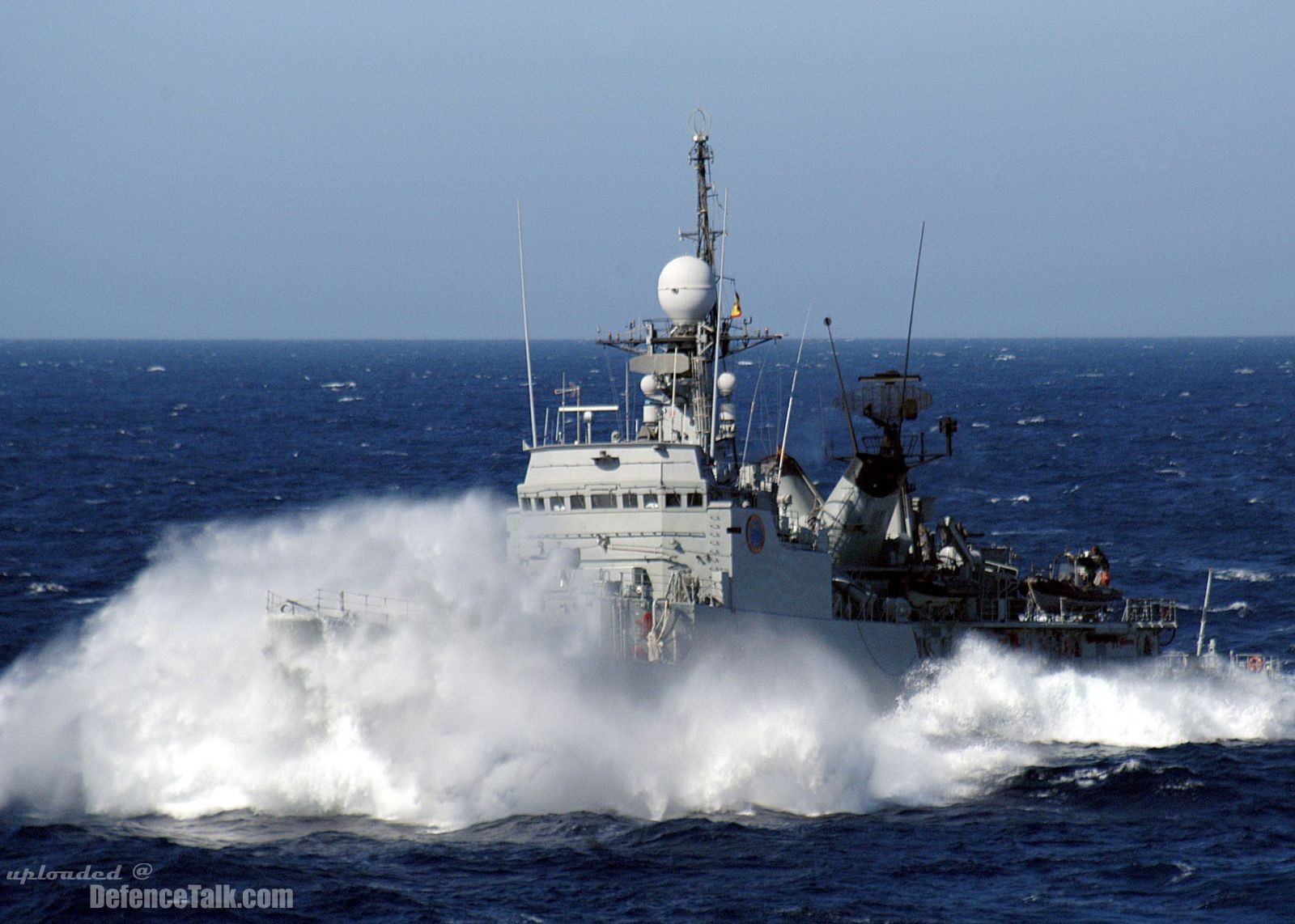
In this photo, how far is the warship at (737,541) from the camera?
34.0 metres

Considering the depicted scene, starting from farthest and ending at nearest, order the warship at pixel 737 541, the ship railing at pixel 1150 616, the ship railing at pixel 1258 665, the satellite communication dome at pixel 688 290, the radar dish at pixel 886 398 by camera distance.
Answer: the ship railing at pixel 1150 616, the radar dish at pixel 886 398, the ship railing at pixel 1258 665, the satellite communication dome at pixel 688 290, the warship at pixel 737 541

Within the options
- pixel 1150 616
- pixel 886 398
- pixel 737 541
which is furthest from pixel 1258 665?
pixel 737 541

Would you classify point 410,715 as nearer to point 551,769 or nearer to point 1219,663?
point 551,769

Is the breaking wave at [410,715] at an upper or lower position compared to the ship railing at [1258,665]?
upper

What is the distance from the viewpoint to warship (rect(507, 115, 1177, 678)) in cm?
3400

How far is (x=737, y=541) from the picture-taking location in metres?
34.4

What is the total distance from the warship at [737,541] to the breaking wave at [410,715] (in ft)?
4.45

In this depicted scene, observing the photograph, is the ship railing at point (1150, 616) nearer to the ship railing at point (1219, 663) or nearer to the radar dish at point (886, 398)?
the ship railing at point (1219, 663)

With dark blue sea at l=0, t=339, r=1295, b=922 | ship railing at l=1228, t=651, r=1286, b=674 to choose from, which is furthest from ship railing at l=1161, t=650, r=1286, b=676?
dark blue sea at l=0, t=339, r=1295, b=922

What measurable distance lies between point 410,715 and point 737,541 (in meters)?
7.98

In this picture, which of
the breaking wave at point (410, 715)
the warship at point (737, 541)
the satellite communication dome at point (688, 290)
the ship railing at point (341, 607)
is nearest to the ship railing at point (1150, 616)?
the warship at point (737, 541)

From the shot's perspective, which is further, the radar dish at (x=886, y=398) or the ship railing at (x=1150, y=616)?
the ship railing at (x=1150, y=616)

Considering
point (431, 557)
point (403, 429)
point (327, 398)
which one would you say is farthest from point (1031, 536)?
point (327, 398)

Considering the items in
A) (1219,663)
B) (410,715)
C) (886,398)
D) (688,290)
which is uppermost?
Answer: (688,290)
